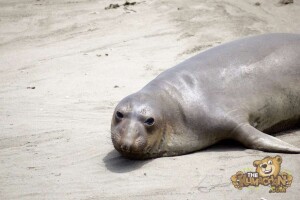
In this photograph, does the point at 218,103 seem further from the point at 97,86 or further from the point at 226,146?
the point at 97,86

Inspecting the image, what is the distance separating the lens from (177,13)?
8508mm

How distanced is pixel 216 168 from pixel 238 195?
1.53ft

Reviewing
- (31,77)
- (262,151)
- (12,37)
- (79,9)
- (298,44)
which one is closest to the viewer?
(262,151)

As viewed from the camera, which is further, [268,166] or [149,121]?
[149,121]

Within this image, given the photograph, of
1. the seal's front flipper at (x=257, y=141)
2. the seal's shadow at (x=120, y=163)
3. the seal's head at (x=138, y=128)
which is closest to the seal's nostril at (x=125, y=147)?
the seal's head at (x=138, y=128)

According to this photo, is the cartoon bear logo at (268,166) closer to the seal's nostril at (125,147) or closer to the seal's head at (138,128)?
the seal's head at (138,128)

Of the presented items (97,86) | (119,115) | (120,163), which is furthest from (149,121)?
(97,86)

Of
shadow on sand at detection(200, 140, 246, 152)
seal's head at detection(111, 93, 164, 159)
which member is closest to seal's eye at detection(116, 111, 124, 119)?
seal's head at detection(111, 93, 164, 159)

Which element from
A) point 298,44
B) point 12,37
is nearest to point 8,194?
point 298,44

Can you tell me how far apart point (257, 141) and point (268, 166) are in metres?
0.41

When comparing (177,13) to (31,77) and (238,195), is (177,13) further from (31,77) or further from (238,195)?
(238,195)

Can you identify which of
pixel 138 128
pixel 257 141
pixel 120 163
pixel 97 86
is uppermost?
pixel 138 128

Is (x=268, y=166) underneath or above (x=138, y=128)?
underneath

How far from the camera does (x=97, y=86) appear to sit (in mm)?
5914
